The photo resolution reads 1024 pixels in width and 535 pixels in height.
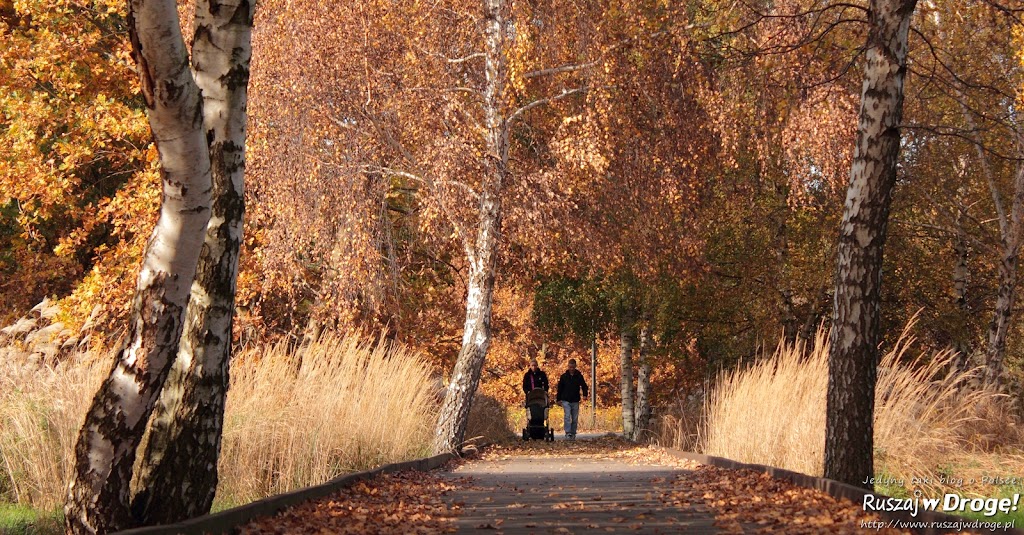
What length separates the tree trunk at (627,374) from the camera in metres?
31.4

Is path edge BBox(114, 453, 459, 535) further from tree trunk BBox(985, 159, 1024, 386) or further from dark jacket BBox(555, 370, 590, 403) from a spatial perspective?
dark jacket BBox(555, 370, 590, 403)

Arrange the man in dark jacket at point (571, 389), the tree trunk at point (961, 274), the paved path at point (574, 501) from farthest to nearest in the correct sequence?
the man in dark jacket at point (571, 389)
the tree trunk at point (961, 274)
the paved path at point (574, 501)

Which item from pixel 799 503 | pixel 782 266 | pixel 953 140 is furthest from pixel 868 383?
pixel 953 140

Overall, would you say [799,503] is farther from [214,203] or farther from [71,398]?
[71,398]

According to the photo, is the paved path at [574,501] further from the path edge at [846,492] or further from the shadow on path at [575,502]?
the path edge at [846,492]

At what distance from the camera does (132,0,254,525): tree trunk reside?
8.12 meters

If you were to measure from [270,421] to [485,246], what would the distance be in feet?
30.6

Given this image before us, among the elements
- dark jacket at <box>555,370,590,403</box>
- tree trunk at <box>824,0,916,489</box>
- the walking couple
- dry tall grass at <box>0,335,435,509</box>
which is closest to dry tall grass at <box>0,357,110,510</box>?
dry tall grass at <box>0,335,435,509</box>

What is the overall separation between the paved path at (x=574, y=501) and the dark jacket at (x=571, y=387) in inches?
435

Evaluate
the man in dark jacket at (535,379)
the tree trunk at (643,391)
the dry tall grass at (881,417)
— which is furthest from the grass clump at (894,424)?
the tree trunk at (643,391)

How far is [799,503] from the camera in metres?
10.1

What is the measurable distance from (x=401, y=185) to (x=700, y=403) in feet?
26.9

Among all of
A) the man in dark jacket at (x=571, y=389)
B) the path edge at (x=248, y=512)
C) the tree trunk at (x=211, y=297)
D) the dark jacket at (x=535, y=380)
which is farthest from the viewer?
the man in dark jacket at (x=571, y=389)

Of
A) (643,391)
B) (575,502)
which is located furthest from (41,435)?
(643,391)
